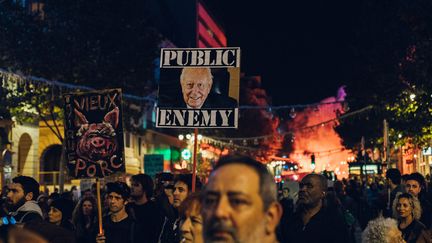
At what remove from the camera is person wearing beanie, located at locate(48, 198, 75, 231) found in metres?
8.49

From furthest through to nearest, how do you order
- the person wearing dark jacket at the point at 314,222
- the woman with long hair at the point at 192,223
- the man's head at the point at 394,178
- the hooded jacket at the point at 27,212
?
the man's head at the point at 394,178 < the hooded jacket at the point at 27,212 < the person wearing dark jacket at the point at 314,222 < the woman with long hair at the point at 192,223

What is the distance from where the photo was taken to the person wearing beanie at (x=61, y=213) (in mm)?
8492

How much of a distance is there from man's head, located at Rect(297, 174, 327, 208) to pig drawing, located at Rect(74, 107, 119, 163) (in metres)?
2.49

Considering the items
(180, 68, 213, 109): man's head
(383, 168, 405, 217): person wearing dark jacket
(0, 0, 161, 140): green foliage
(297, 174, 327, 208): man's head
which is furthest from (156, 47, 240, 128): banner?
(0, 0, 161, 140): green foliage

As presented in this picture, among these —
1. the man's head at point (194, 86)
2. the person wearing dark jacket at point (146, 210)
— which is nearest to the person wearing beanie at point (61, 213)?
the person wearing dark jacket at point (146, 210)

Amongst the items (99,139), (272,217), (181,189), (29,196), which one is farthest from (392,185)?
(272,217)

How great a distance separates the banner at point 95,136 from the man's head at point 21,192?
0.59 metres

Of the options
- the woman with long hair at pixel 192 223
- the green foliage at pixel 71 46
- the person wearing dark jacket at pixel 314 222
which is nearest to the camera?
the woman with long hair at pixel 192 223

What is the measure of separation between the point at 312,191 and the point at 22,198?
3671 millimetres

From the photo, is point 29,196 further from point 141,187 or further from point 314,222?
point 314,222

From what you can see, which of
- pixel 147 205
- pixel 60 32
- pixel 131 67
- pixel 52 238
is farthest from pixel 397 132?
pixel 52 238

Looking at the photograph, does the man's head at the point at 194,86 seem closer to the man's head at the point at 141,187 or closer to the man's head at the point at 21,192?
the man's head at the point at 141,187

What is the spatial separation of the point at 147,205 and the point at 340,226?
2.81 m

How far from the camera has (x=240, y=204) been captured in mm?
2713
